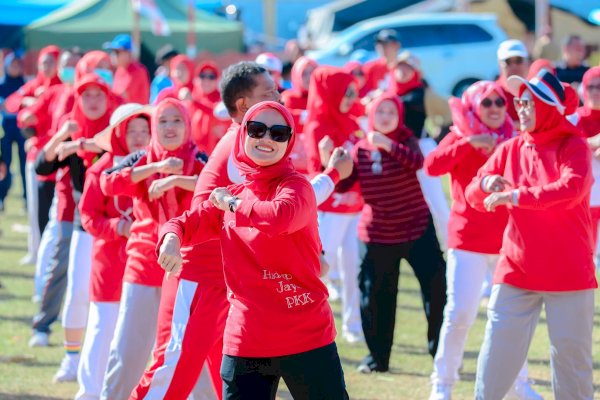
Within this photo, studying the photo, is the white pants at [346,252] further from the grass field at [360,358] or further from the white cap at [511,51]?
the white cap at [511,51]

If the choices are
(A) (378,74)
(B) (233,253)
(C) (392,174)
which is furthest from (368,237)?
(A) (378,74)

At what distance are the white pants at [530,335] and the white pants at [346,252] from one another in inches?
128

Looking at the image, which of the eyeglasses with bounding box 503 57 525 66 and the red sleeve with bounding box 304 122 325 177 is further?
the eyeglasses with bounding box 503 57 525 66

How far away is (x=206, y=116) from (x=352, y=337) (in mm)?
2997

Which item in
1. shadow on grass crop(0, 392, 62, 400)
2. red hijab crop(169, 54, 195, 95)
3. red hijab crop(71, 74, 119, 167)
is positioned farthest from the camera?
red hijab crop(169, 54, 195, 95)

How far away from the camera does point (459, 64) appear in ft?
85.9

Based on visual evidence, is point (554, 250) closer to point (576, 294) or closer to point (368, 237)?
point (576, 294)

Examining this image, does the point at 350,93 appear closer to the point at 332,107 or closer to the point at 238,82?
the point at 332,107

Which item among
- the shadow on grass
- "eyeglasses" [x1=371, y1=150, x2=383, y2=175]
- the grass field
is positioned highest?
"eyeglasses" [x1=371, y1=150, x2=383, y2=175]

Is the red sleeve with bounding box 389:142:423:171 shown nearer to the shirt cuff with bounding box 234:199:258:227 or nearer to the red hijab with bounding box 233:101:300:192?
the red hijab with bounding box 233:101:300:192

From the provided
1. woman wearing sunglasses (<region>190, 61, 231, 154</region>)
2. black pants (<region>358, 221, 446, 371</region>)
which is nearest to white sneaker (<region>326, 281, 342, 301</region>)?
woman wearing sunglasses (<region>190, 61, 231, 154</region>)

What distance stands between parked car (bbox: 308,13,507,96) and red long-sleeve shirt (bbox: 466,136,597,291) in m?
19.9

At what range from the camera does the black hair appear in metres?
5.50

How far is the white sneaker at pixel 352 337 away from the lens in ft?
30.2
